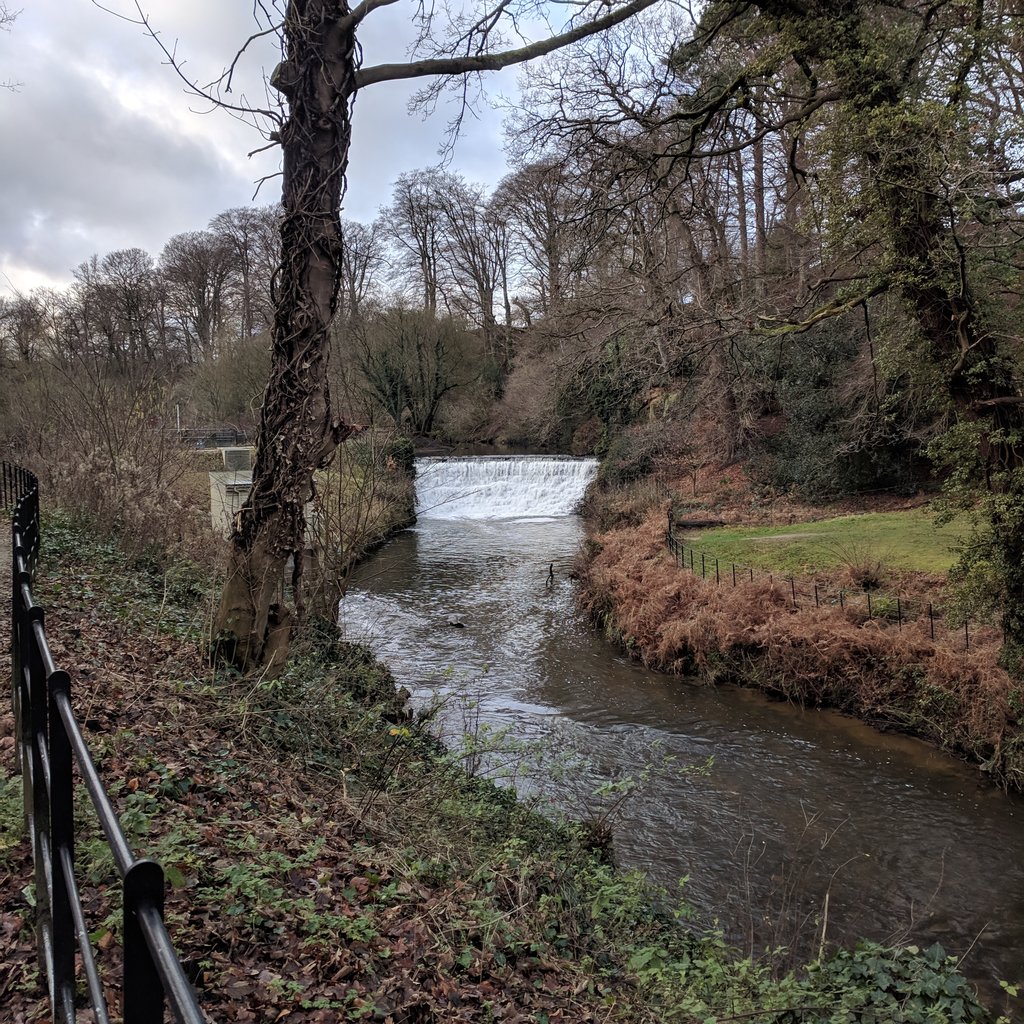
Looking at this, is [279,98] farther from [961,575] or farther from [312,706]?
[961,575]

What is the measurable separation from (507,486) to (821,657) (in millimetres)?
19307

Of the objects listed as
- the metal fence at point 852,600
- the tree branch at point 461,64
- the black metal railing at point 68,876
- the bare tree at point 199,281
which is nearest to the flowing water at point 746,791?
the metal fence at point 852,600

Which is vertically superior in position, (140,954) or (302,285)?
(302,285)

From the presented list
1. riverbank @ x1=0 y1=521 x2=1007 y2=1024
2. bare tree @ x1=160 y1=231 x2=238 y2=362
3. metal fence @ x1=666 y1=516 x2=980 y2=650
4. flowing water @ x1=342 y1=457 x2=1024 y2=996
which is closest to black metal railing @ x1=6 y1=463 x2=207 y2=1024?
riverbank @ x1=0 y1=521 x2=1007 y2=1024

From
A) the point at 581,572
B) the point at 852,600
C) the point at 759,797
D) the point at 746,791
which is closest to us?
the point at 759,797

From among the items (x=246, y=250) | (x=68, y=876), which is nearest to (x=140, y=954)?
(x=68, y=876)

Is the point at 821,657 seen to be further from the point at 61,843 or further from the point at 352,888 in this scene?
the point at 61,843

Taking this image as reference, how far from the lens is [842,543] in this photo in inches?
560

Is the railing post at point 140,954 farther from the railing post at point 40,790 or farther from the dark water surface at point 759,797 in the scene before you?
the dark water surface at point 759,797

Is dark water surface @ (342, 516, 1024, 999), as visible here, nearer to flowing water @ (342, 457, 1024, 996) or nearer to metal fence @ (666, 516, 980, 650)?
flowing water @ (342, 457, 1024, 996)

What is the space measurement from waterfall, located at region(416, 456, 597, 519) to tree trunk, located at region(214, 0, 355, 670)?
66.7ft

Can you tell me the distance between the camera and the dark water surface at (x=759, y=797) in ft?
18.7

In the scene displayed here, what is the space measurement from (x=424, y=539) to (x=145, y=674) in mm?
17016

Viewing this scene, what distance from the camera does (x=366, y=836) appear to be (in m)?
4.66
